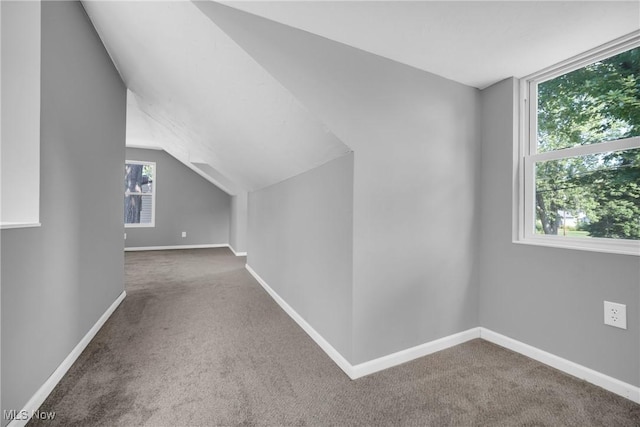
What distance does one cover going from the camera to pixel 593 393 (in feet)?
4.70

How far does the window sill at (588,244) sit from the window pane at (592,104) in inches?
23.5

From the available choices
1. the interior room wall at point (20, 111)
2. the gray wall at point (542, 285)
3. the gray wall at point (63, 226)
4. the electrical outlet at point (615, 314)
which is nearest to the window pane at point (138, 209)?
the gray wall at point (63, 226)

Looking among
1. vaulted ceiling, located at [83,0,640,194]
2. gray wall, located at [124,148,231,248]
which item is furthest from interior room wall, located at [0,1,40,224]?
gray wall, located at [124,148,231,248]

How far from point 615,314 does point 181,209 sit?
7.29 meters

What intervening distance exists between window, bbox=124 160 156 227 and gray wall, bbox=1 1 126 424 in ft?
14.9

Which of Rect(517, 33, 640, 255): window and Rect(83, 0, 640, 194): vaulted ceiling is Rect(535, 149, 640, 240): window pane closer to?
Rect(517, 33, 640, 255): window

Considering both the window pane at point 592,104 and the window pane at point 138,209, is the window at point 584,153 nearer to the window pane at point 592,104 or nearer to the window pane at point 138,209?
the window pane at point 592,104

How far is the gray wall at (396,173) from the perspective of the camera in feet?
4.64

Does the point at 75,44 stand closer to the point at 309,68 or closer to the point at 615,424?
the point at 309,68

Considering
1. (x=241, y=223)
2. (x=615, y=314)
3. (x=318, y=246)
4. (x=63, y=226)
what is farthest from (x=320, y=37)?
(x=241, y=223)

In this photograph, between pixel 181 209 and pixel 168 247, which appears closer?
pixel 168 247

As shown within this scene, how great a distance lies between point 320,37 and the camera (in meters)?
1.44

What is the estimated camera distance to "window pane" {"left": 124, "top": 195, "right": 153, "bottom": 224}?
6172 millimetres

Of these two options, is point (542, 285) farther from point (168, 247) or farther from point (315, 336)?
point (168, 247)
